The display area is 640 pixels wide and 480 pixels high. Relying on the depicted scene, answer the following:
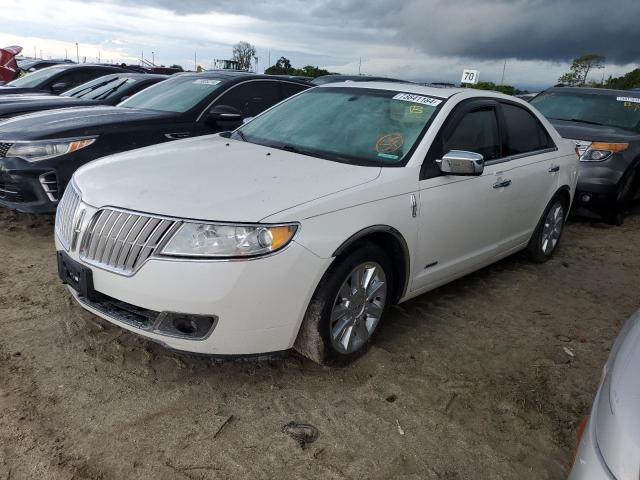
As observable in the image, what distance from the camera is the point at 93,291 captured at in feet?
8.85

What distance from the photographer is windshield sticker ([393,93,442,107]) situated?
144 inches

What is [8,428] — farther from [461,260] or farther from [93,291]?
[461,260]

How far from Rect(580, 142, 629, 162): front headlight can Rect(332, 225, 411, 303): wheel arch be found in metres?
4.36

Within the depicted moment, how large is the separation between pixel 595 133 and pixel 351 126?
453 cm

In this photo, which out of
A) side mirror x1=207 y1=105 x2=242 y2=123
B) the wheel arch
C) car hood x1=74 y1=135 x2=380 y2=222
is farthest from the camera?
side mirror x1=207 y1=105 x2=242 y2=123

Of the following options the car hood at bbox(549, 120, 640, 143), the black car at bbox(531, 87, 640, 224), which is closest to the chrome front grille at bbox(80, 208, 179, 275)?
the black car at bbox(531, 87, 640, 224)

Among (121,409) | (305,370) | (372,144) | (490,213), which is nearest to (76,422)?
(121,409)

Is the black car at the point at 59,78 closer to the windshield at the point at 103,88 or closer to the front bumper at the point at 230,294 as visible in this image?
the windshield at the point at 103,88

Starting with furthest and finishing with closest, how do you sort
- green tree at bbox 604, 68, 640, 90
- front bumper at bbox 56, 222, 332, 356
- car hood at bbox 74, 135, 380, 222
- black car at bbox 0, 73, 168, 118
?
green tree at bbox 604, 68, 640, 90
black car at bbox 0, 73, 168, 118
car hood at bbox 74, 135, 380, 222
front bumper at bbox 56, 222, 332, 356

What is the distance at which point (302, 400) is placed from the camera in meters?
2.76

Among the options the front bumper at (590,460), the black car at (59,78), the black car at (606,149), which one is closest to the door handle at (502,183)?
the front bumper at (590,460)

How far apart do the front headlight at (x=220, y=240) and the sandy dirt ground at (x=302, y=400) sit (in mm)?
788

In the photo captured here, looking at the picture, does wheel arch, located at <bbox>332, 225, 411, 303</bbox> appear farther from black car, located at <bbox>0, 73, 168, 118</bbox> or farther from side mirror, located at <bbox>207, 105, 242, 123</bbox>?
black car, located at <bbox>0, 73, 168, 118</bbox>

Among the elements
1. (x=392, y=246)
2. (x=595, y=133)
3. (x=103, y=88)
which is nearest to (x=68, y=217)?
(x=392, y=246)
